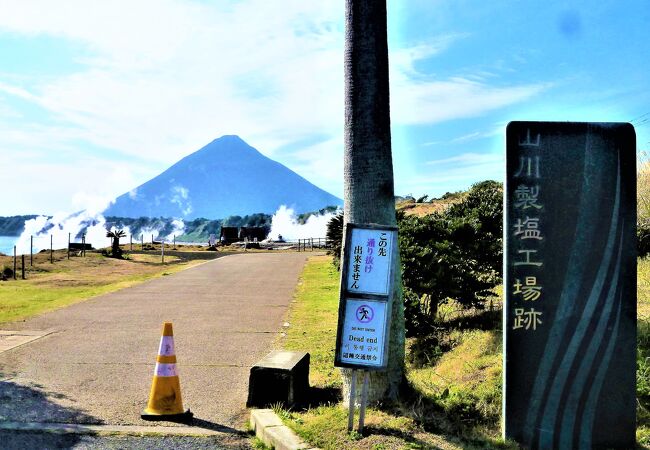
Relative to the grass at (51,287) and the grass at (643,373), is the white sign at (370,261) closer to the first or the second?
the grass at (643,373)

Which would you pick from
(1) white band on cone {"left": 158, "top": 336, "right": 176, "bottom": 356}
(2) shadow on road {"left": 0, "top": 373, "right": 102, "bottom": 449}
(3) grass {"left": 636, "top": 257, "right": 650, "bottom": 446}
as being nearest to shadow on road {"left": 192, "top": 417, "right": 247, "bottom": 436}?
(1) white band on cone {"left": 158, "top": 336, "right": 176, "bottom": 356}

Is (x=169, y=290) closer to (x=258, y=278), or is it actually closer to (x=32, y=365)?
(x=258, y=278)

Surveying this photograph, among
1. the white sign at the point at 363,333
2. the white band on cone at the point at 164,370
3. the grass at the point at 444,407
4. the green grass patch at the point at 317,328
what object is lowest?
the green grass patch at the point at 317,328

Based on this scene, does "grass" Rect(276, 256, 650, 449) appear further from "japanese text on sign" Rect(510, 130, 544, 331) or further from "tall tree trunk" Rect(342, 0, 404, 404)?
"japanese text on sign" Rect(510, 130, 544, 331)

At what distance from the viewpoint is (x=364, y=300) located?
177 inches

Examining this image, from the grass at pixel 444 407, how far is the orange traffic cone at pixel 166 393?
962 mm

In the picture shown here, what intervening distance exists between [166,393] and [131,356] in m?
2.55

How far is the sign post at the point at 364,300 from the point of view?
4.43 m

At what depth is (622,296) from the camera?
14.4ft

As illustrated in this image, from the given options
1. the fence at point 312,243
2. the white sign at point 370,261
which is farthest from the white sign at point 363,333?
the fence at point 312,243

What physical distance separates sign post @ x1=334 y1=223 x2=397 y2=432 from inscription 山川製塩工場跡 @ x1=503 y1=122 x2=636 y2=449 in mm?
924

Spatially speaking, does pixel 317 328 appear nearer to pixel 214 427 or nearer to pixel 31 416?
pixel 214 427

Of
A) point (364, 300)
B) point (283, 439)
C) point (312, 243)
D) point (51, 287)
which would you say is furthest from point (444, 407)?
point (312, 243)

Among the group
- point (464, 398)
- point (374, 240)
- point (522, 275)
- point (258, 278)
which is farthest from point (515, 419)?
point (258, 278)
